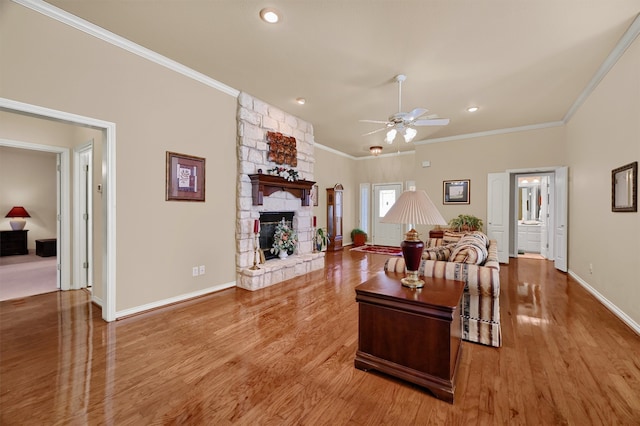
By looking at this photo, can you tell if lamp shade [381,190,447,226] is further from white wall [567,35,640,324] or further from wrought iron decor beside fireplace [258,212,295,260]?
wrought iron decor beside fireplace [258,212,295,260]

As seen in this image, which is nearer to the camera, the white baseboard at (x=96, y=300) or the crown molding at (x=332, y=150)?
the white baseboard at (x=96, y=300)

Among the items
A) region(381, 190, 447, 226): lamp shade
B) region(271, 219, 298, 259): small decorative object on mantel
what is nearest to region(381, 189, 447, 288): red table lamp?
region(381, 190, 447, 226): lamp shade

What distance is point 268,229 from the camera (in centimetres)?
490

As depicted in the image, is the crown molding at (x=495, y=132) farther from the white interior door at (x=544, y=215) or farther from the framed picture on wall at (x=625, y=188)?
the framed picture on wall at (x=625, y=188)

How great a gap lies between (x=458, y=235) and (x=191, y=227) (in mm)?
4736

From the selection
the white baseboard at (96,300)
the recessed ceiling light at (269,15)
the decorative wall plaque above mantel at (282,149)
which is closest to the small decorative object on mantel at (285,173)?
the decorative wall plaque above mantel at (282,149)

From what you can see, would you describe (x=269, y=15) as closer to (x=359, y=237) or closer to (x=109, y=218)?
(x=109, y=218)

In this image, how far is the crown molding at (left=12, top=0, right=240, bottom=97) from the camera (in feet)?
7.99

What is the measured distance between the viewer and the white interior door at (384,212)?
858 centimetres

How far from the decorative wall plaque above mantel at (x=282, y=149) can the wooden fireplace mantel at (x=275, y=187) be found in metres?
0.40

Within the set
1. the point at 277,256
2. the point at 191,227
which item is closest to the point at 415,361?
the point at 191,227

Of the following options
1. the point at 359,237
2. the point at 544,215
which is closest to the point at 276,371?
the point at 359,237

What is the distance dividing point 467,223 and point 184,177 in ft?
19.2

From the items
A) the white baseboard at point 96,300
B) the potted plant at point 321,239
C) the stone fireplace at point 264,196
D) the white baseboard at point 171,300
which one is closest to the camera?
the white baseboard at point 171,300
